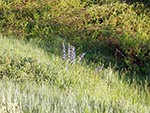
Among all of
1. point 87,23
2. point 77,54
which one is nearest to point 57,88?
point 77,54

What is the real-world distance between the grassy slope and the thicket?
55.1 inches

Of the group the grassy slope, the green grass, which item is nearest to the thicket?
the green grass

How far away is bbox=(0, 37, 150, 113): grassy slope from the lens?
3.27 meters

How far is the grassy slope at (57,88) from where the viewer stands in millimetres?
3273

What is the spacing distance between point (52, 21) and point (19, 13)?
97cm

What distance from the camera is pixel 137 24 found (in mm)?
8242

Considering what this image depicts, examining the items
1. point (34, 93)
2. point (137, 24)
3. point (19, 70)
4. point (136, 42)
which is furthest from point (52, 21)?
point (34, 93)

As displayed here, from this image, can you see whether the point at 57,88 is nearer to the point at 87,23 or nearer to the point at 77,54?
the point at 77,54

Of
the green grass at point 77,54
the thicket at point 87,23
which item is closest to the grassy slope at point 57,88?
the green grass at point 77,54

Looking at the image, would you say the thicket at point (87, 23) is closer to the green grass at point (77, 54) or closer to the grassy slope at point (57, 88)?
the green grass at point (77, 54)

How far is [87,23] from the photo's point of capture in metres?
8.75

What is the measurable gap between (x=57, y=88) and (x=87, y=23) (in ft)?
15.0

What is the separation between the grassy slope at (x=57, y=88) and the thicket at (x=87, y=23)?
55.1 inches

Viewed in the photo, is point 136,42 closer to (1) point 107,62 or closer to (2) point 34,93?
(1) point 107,62
